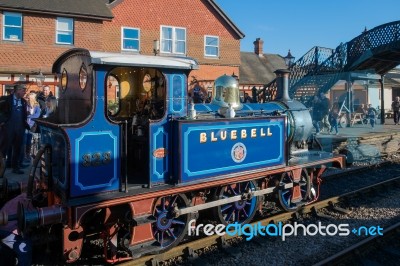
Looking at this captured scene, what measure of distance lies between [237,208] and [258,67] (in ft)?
88.5

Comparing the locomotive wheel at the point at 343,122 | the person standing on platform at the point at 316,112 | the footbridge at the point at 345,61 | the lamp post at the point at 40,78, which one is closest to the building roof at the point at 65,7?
the lamp post at the point at 40,78

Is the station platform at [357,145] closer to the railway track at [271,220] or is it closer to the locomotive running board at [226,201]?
the railway track at [271,220]

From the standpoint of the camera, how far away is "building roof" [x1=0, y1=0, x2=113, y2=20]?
53.2 ft

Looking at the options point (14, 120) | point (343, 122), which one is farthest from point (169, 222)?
point (343, 122)

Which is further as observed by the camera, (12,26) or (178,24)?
(178,24)

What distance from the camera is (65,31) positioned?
17625mm

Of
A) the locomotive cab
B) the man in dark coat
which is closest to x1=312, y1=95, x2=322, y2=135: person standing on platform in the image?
the locomotive cab


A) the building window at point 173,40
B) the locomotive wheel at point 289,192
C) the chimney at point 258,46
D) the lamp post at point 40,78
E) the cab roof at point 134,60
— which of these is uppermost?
the chimney at point 258,46

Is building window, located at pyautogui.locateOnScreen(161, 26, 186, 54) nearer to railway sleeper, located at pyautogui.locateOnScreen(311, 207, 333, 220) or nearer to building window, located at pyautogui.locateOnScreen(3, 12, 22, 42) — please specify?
building window, located at pyautogui.locateOnScreen(3, 12, 22, 42)

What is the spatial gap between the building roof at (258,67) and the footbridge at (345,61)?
1003cm

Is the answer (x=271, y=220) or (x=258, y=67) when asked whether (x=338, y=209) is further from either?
(x=258, y=67)

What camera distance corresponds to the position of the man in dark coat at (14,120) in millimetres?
7809

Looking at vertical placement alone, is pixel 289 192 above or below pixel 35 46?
below

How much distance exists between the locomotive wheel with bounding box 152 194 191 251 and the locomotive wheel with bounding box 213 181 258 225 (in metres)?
0.69
